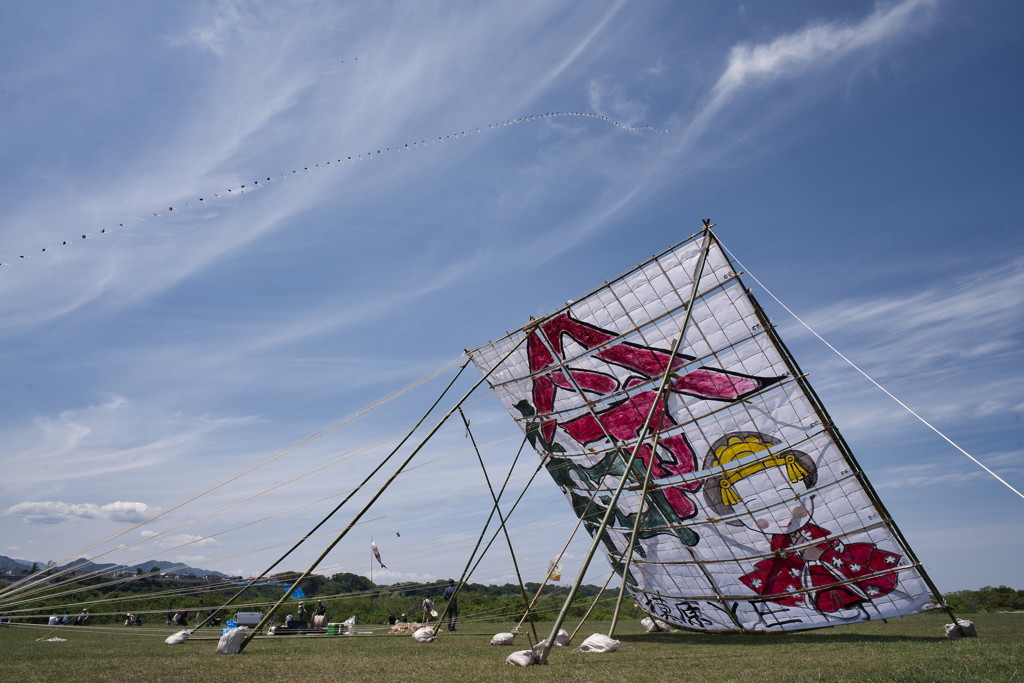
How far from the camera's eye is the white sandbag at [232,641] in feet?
48.2

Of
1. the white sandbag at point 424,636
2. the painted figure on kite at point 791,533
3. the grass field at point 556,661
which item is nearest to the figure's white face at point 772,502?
the painted figure on kite at point 791,533

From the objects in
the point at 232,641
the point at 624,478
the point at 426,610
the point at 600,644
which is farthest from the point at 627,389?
the point at 426,610

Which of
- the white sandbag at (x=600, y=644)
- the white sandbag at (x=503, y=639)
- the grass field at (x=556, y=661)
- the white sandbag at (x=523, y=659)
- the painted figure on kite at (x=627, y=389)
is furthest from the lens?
the white sandbag at (x=503, y=639)

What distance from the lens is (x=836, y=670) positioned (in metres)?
11.2

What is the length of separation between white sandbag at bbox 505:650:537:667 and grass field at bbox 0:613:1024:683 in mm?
187

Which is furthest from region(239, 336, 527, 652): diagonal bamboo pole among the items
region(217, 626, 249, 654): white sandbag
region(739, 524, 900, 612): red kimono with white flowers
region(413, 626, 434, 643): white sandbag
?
region(739, 524, 900, 612): red kimono with white flowers

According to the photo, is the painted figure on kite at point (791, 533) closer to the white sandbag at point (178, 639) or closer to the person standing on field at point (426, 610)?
the person standing on field at point (426, 610)

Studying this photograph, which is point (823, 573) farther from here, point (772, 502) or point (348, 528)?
point (348, 528)

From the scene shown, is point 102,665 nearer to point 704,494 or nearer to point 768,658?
point 768,658

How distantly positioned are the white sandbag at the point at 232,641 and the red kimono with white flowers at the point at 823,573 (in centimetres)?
1348

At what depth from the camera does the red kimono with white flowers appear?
54.2 ft

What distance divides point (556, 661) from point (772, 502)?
7411 millimetres

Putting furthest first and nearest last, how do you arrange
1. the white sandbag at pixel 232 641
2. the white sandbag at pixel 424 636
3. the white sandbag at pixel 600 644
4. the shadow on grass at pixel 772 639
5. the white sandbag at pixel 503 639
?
1. the white sandbag at pixel 424 636
2. the white sandbag at pixel 503 639
3. the shadow on grass at pixel 772 639
4. the white sandbag at pixel 232 641
5. the white sandbag at pixel 600 644

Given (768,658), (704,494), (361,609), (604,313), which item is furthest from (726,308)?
(361,609)
